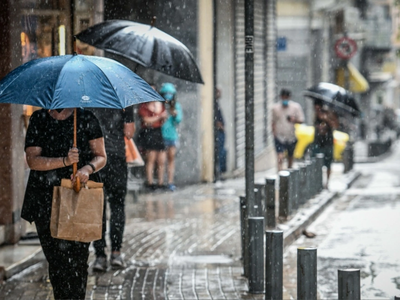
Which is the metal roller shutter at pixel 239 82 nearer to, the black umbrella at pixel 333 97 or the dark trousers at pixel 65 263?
the black umbrella at pixel 333 97

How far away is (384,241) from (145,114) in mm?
5042

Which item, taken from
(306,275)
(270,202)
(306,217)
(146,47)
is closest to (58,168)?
(306,275)

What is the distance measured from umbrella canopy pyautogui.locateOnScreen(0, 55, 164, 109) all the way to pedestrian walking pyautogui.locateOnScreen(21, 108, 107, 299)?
0.98 ft

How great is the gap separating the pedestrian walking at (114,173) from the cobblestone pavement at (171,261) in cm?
16

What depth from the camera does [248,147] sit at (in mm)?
8234

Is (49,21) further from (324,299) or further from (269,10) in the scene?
(269,10)

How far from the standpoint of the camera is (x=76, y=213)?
6184 mm

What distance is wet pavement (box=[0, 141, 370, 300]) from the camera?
7785 mm

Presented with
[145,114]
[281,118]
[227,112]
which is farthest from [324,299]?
[227,112]

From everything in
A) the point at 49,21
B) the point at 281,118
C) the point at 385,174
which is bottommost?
the point at 385,174

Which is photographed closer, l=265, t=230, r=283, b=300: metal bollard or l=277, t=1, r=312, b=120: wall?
l=265, t=230, r=283, b=300: metal bollard

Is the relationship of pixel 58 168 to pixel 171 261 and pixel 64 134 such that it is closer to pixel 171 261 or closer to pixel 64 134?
pixel 64 134

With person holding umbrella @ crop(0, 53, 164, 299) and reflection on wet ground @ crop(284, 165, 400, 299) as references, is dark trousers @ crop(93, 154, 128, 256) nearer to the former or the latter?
reflection on wet ground @ crop(284, 165, 400, 299)

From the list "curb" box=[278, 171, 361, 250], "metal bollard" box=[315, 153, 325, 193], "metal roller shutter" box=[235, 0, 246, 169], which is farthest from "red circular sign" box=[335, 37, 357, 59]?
"metal bollard" box=[315, 153, 325, 193]
